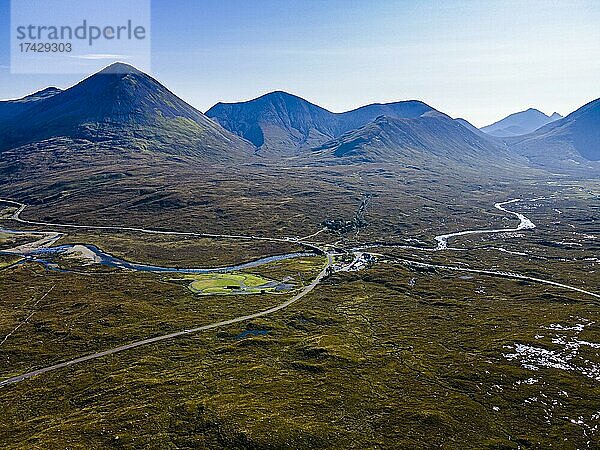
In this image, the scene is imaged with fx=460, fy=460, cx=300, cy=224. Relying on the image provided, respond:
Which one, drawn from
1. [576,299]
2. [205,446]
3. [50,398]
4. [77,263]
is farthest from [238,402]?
[77,263]

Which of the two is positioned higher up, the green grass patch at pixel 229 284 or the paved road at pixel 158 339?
the green grass patch at pixel 229 284

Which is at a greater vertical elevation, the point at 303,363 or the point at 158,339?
the point at 303,363

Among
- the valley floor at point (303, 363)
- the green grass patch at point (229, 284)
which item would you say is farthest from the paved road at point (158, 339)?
the green grass patch at point (229, 284)

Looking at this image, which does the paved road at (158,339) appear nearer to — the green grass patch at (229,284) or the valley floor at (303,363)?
the valley floor at (303,363)

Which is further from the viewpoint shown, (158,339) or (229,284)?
(229,284)

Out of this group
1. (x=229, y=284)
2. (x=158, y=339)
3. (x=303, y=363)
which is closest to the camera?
(x=303, y=363)

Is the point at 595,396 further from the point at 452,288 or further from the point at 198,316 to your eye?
the point at 198,316

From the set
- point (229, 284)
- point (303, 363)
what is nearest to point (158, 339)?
point (303, 363)

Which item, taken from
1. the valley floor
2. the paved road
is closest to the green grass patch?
the valley floor

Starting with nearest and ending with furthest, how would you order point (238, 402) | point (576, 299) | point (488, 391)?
1. point (238, 402)
2. point (488, 391)
3. point (576, 299)

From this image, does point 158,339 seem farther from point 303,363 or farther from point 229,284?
point 229,284

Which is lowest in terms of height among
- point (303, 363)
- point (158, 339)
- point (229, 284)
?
point (158, 339)
